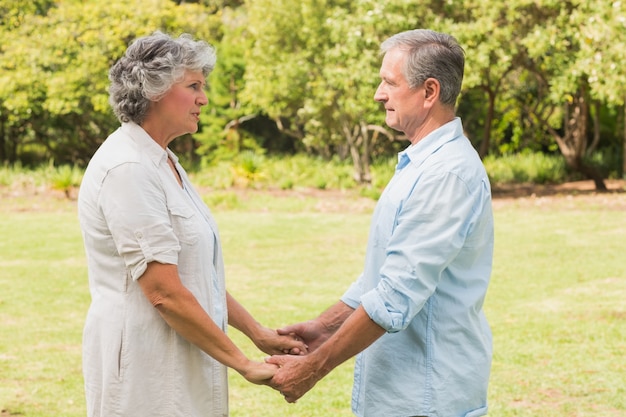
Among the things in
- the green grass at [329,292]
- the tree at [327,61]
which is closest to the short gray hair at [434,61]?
the green grass at [329,292]

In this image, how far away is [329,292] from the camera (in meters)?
10.4

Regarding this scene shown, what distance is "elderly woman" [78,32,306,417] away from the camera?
3.07 meters

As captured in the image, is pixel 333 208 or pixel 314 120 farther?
pixel 314 120

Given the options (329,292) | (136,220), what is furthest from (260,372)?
(329,292)

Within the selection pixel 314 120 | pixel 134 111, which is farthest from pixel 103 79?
pixel 134 111

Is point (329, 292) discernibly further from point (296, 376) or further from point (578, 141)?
point (578, 141)

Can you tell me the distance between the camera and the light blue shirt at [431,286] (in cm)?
302

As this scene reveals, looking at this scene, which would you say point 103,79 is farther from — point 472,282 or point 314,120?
point 472,282

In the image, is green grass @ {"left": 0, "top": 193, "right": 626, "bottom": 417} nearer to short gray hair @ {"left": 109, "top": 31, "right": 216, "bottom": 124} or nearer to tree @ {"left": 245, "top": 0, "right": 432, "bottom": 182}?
tree @ {"left": 245, "top": 0, "right": 432, "bottom": 182}

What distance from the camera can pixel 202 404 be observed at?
128 inches

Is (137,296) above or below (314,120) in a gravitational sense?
above

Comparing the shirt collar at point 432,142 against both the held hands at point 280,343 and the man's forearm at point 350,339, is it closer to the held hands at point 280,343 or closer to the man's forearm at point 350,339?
the man's forearm at point 350,339

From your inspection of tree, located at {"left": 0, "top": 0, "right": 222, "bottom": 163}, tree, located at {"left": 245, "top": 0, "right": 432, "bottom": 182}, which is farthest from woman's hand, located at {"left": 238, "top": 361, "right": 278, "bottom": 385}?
tree, located at {"left": 0, "top": 0, "right": 222, "bottom": 163}

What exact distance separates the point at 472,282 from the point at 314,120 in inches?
704
